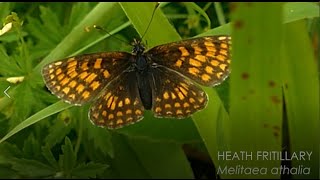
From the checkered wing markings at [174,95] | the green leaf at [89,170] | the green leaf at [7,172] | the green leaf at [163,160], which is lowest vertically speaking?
the green leaf at [163,160]

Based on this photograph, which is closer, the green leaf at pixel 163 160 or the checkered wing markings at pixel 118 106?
the checkered wing markings at pixel 118 106

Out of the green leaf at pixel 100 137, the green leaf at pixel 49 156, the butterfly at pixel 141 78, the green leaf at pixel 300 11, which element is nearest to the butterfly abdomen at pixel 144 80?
the butterfly at pixel 141 78

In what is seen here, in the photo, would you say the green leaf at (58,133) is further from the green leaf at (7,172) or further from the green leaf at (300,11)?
the green leaf at (300,11)

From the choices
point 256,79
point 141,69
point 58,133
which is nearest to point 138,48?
point 141,69

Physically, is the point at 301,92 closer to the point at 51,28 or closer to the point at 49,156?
the point at 49,156

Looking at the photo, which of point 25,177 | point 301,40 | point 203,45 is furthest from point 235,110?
point 25,177

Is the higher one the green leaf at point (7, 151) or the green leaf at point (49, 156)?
the green leaf at point (7, 151)
